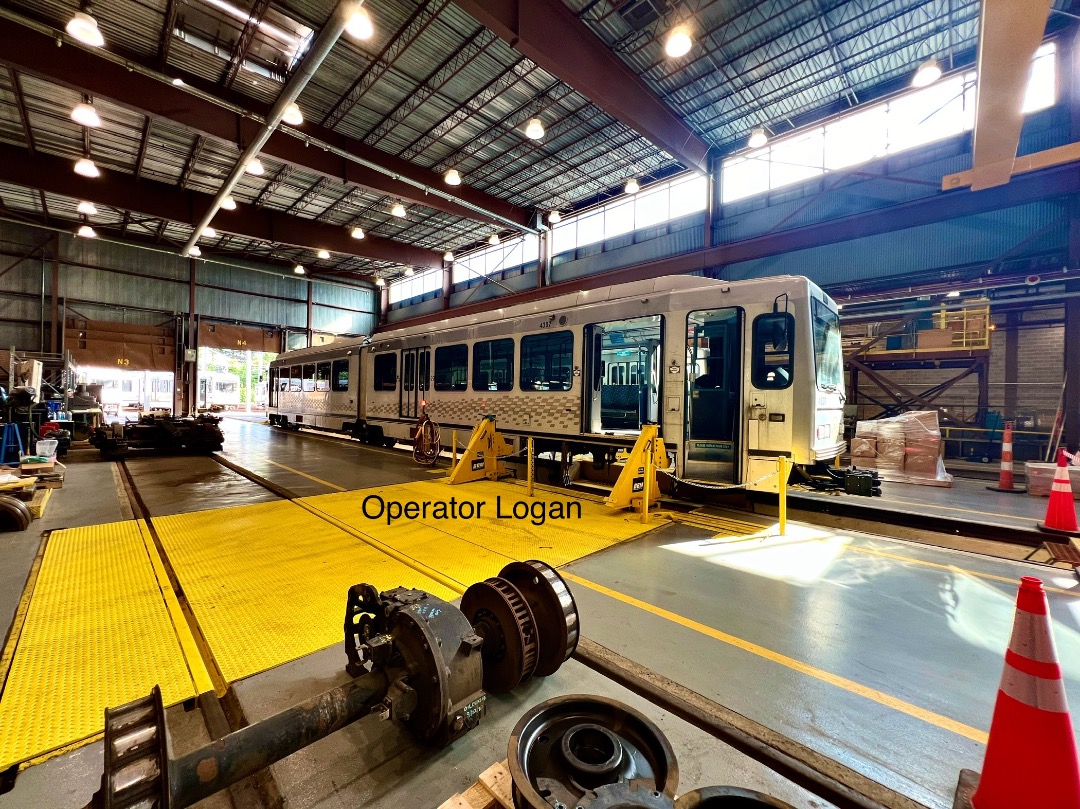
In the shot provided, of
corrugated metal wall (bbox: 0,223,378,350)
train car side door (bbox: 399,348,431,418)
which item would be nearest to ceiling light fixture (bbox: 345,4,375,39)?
train car side door (bbox: 399,348,431,418)

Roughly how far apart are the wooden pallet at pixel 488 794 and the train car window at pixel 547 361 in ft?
19.0

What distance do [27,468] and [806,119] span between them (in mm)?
17293

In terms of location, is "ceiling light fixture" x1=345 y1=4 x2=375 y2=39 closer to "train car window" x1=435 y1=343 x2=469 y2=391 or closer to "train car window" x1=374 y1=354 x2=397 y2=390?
"train car window" x1=435 y1=343 x2=469 y2=391

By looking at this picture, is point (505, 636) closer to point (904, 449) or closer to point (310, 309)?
point (904, 449)

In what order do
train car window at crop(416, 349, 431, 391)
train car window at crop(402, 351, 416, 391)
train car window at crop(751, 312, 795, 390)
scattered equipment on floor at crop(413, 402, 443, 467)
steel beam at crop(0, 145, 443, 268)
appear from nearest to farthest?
train car window at crop(751, 312, 795, 390) < scattered equipment on floor at crop(413, 402, 443, 467) < train car window at crop(416, 349, 431, 391) < train car window at crop(402, 351, 416, 391) < steel beam at crop(0, 145, 443, 268)

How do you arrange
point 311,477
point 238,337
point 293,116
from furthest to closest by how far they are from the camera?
point 238,337 < point 293,116 < point 311,477

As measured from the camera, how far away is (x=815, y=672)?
2.33 meters

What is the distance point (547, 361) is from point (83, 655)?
6.10 m

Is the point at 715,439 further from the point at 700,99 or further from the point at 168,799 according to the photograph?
the point at 700,99

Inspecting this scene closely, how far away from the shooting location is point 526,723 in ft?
4.72

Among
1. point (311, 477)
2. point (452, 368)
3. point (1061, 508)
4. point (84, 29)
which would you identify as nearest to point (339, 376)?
point (452, 368)

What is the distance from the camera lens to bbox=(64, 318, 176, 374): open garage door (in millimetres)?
17984

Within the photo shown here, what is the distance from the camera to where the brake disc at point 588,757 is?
1115mm

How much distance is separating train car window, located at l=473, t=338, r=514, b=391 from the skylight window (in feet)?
30.5
